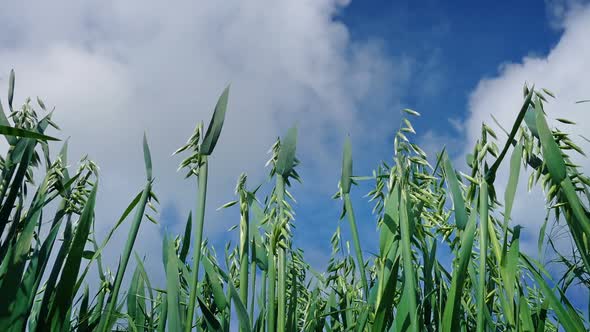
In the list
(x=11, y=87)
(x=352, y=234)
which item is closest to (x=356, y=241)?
(x=352, y=234)

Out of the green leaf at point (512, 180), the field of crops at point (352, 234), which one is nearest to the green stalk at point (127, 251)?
the field of crops at point (352, 234)

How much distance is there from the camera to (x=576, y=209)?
1.06 metres

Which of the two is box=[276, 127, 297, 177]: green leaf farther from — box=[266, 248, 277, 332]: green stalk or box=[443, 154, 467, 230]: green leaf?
box=[443, 154, 467, 230]: green leaf

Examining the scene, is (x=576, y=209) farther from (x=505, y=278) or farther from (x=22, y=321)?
(x=22, y=321)

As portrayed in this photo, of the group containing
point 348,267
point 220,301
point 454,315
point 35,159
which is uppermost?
point 35,159

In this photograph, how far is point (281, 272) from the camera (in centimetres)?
137

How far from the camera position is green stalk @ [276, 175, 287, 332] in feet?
4.15

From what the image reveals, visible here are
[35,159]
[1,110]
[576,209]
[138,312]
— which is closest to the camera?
[576,209]

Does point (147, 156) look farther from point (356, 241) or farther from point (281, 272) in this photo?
point (356, 241)

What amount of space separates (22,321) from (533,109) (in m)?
1.11

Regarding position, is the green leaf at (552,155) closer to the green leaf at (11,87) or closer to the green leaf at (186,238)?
the green leaf at (186,238)

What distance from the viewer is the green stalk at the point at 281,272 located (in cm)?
126

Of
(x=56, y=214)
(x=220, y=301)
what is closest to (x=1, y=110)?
(x=56, y=214)

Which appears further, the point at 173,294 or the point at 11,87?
the point at 11,87
